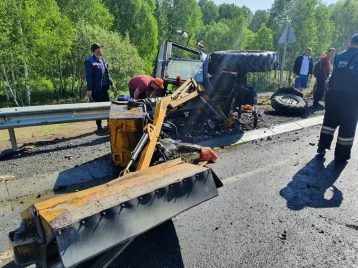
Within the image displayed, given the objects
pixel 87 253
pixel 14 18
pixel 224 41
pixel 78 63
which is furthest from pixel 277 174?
pixel 224 41

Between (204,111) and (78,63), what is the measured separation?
23.8m

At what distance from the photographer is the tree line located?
20625 millimetres

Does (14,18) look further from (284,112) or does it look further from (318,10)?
(318,10)

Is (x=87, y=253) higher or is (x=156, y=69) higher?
(x=156, y=69)

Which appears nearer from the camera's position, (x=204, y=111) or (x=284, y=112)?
(x=204, y=111)

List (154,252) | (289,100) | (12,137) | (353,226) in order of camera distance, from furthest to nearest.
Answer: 1. (289,100)
2. (12,137)
3. (353,226)
4. (154,252)

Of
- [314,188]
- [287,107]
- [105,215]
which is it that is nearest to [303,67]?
[287,107]

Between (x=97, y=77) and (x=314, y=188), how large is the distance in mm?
4446

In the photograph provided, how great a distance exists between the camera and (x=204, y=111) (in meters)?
6.25

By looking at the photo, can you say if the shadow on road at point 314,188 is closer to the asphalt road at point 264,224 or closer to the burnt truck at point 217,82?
the asphalt road at point 264,224

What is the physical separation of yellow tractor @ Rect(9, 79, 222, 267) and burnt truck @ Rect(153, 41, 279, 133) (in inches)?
131

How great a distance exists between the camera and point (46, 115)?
4836 millimetres

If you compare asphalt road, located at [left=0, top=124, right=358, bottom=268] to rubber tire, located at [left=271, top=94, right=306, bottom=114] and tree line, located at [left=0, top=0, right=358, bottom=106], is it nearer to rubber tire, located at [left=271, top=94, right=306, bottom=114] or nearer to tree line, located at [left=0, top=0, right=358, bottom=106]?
rubber tire, located at [left=271, top=94, right=306, bottom=114]

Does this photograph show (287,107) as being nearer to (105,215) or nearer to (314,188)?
(314,188)
